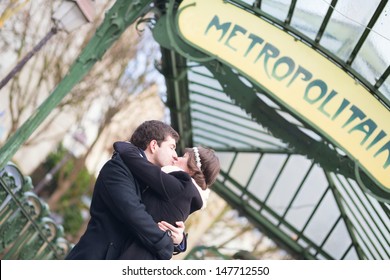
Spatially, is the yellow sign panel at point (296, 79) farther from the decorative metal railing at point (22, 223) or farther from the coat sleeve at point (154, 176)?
the coat sleeve at point (154, 176)

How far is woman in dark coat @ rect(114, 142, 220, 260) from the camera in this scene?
3236 millimetres

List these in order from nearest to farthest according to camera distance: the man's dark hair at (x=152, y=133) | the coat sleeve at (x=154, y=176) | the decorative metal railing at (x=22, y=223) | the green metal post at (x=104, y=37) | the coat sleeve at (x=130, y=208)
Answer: the coat sleeve at (x=130, y=208) → the coat sleeve at (x=154, y=176) → the man's dark hair at (x=152, y=133) → the decorative metal railing at (x=22, y=223) → the green metal post at (x=104, y=37)

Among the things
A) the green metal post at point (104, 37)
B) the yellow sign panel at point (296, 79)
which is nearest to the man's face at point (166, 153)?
the yellow sign panel at point (296, 79)

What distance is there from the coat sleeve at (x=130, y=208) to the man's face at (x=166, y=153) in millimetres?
212

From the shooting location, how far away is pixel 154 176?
3230 millimetres

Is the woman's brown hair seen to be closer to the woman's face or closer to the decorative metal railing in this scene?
the woman's face

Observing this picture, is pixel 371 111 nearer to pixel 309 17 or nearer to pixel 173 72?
pixel 309 17

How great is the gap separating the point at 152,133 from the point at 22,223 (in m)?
5.45

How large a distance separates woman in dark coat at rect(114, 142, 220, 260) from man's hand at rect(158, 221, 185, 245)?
28 mm

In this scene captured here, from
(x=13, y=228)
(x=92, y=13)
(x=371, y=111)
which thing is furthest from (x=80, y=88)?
(x=371, y=111)

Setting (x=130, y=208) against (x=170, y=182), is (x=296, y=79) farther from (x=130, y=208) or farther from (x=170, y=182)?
(x=130, y=208)

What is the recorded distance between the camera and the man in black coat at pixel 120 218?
3.14m

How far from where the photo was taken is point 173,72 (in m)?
11.0

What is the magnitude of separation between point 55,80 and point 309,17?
14.0m
